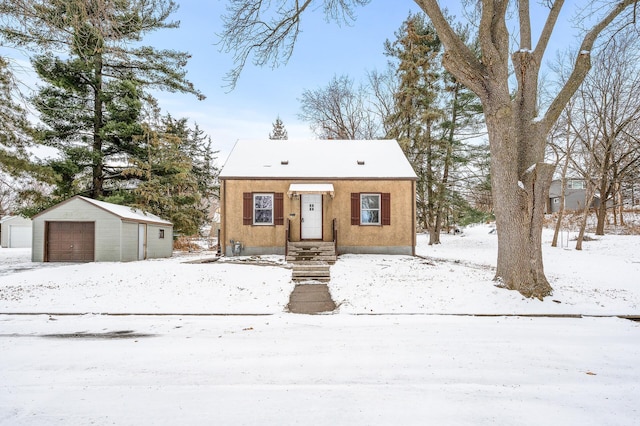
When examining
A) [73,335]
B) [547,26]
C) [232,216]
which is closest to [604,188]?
[547,26]

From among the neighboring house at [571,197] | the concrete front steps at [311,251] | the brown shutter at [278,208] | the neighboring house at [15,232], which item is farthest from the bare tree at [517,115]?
the neighboring house at [15,232]

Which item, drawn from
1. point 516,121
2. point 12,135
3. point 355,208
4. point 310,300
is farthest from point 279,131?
point 310,300

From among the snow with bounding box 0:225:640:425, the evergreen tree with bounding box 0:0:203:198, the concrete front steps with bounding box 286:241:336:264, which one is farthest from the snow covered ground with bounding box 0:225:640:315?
the evergreen tree with bounding box 0:0:203:198

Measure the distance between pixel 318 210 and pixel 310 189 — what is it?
1167 millimetres

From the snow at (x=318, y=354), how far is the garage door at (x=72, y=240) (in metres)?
4.73

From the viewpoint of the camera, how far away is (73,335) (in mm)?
4418

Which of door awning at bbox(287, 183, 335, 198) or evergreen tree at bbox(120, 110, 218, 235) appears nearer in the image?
door awning at bbox(287, 183, 335, 198)

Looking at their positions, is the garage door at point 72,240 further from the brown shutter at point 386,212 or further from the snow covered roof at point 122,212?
the brown shutter at point 386,212

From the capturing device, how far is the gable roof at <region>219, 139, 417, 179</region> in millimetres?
12711

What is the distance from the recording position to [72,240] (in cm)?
1191

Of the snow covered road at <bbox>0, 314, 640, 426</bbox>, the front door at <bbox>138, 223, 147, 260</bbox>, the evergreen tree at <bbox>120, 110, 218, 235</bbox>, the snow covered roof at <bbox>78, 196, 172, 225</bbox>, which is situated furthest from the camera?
the evergreen tree at <bbox>120, 110, 218, 235</bbox>

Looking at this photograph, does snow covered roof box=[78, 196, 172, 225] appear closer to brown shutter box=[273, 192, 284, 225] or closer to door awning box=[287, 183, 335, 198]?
brown shutter box=[273, 192, 284, 225]

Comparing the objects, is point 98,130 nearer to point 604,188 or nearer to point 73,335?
point 73,335

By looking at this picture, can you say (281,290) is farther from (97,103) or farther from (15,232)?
(15,232)
